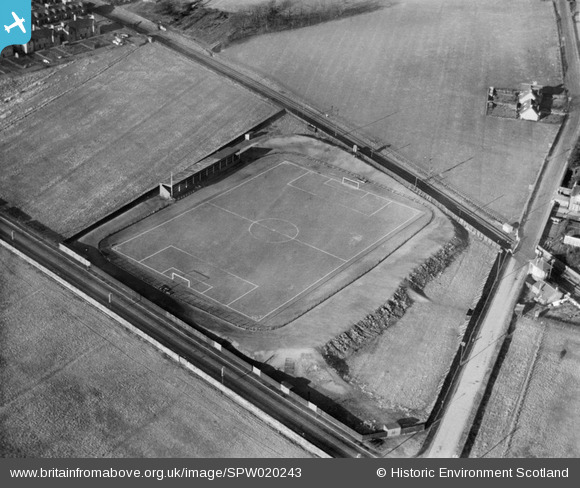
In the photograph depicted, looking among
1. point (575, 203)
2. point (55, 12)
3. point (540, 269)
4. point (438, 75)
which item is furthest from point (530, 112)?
point (55, 12)

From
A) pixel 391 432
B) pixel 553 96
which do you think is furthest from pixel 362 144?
pixel 391 432

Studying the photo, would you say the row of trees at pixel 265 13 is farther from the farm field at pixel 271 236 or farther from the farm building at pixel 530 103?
the farm field at pixel 271 236

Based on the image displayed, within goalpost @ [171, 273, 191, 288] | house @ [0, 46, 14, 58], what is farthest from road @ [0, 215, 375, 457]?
house @ [0, 46, 14, 58]

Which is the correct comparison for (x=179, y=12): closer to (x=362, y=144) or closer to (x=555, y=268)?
(x=362, y=144)

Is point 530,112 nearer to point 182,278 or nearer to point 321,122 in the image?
point 321,122

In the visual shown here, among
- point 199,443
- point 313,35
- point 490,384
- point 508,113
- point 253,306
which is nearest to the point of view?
point 199,443
